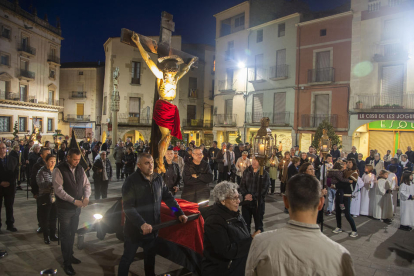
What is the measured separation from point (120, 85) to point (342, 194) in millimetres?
27080

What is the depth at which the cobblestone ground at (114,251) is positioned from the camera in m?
A: 4.56

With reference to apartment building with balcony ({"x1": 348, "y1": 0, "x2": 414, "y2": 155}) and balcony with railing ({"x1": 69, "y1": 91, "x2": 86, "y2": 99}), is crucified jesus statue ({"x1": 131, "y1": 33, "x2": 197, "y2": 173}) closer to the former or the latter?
apartment building with balcony ({"x1": 348, "y1": 0, "x2": 414, "y2": 155})

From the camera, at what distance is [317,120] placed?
853 inches

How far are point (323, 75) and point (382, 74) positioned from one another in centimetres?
390

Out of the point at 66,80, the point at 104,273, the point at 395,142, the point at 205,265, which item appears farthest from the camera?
the point at 66,80

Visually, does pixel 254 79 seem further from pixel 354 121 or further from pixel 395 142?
pixel 395 142

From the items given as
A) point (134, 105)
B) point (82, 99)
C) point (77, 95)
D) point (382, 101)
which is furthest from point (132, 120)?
point (382, 101)

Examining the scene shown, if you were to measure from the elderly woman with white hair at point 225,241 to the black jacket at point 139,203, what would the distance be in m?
0.97

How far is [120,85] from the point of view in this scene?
97.9 feet

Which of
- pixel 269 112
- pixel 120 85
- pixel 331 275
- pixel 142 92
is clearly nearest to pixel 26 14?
pixel 120 85

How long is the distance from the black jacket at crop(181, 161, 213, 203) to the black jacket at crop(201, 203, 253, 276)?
2.88m

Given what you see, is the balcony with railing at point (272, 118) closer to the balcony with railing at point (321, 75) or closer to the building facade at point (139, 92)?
the balcony with railing at point (321, 75)

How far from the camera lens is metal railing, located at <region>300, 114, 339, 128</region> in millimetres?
20641

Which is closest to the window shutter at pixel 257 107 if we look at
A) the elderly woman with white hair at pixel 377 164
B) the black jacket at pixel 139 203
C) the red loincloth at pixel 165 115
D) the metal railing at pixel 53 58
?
the elderly woman with white hair at pixel 377 164
